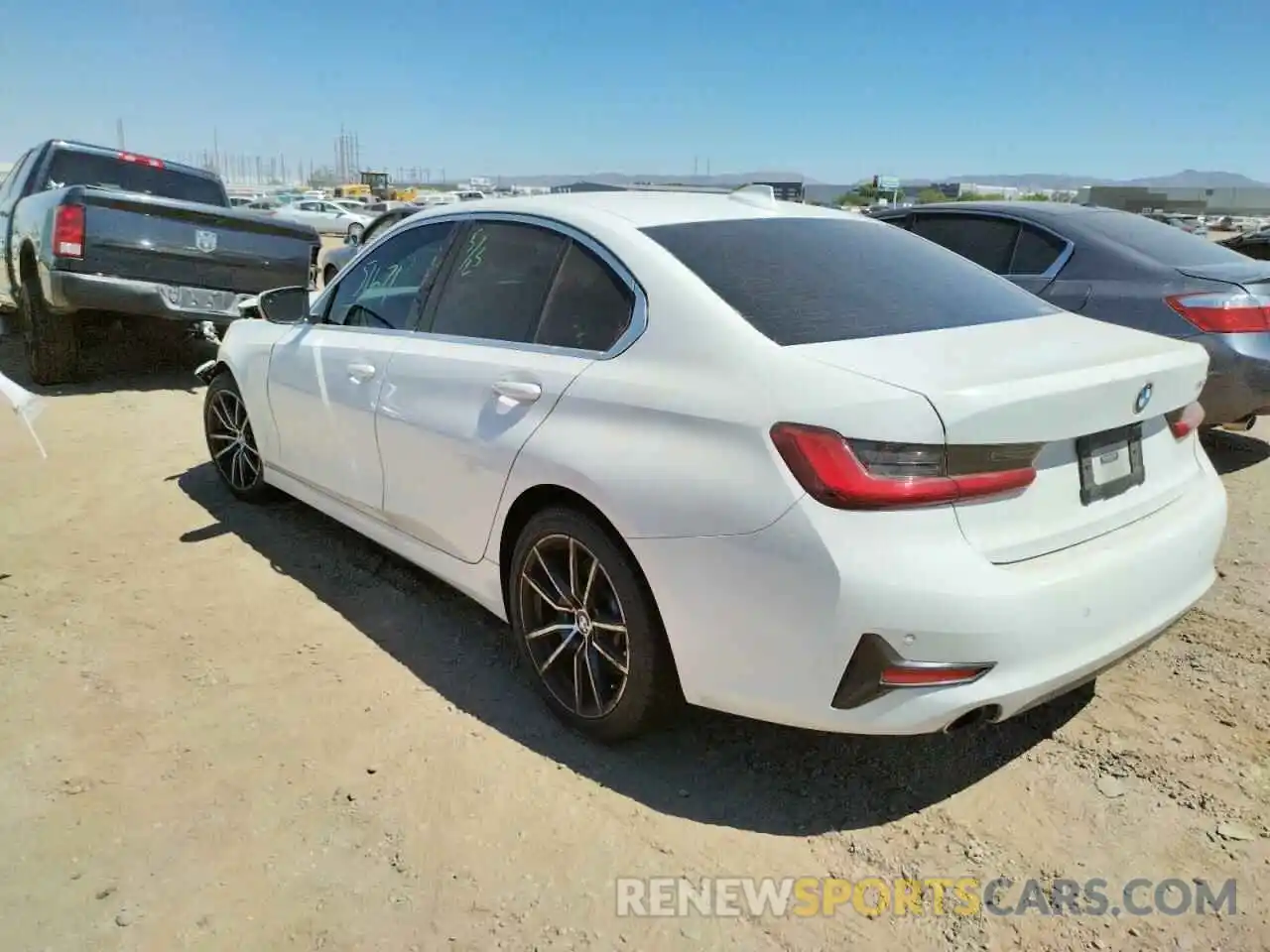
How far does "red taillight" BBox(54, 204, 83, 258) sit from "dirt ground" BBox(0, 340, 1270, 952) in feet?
12.7

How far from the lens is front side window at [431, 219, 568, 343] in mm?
3082

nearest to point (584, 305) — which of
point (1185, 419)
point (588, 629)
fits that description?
point (588, 629)

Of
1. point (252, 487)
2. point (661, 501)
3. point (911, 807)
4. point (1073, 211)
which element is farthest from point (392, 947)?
point (1073, 211)

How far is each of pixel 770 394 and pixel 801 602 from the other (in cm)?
51

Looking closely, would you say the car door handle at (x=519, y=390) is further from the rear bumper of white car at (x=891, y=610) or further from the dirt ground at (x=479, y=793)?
the dirt ground at (x=479, y=793)

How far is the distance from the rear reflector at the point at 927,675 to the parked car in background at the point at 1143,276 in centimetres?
374

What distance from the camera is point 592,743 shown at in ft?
9.39

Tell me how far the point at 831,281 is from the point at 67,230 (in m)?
6.26

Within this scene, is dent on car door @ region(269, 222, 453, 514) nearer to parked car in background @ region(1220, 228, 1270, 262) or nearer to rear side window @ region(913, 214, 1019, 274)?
rear side window @ region(913, 214, 1019, 274)

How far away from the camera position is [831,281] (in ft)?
9.20

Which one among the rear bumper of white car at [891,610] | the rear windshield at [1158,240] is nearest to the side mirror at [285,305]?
the rear bumper of white car at [891,610]

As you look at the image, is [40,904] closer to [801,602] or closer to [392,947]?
[392,947]

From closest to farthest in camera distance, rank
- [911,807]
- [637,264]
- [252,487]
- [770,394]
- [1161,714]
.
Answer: [770,394] → [911,807] → [637,264] → [1161,714] → [252,487]

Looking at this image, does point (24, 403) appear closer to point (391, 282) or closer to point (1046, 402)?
point (391, 282)
